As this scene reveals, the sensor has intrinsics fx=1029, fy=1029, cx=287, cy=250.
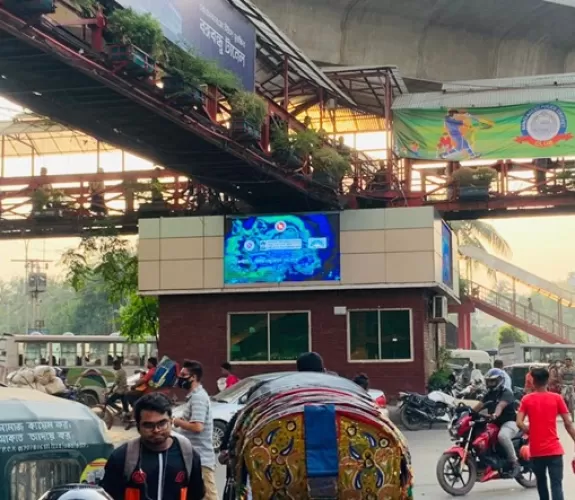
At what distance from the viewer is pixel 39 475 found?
5633 millimetres

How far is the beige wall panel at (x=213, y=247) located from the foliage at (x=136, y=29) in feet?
39.2

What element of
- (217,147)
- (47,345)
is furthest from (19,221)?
(217,147)

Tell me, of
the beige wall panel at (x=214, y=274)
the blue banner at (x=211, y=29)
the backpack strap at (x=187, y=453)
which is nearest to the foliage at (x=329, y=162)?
the blue banner at (x=211, y=29)

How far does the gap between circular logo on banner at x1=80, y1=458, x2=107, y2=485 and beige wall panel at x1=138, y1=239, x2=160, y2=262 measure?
22.1 meters

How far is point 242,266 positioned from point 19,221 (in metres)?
7.23

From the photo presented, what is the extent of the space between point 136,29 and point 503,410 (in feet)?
24.9

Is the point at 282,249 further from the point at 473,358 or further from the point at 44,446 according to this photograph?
the point at 44,446

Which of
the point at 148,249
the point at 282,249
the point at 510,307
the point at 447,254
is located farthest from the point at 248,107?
the point at 510,307

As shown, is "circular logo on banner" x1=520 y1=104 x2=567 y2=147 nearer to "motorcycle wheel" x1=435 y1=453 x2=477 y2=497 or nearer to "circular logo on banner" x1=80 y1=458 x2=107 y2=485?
"motorcycle wheel" x1=435 y1=453 x2=477 y2=497

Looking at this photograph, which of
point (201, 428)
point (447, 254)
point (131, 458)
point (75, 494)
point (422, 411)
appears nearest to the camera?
point (75, 494)

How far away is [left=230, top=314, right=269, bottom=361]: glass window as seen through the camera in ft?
90.1

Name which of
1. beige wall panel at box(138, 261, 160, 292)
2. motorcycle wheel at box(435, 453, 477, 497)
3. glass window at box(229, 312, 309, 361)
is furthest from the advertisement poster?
motorcycle wheel at box(435, 453, 477, 497)

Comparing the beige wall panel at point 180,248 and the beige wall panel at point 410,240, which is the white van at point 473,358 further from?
the beige wall panel at point 180,248

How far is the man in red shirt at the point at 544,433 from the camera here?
923 centimetres
